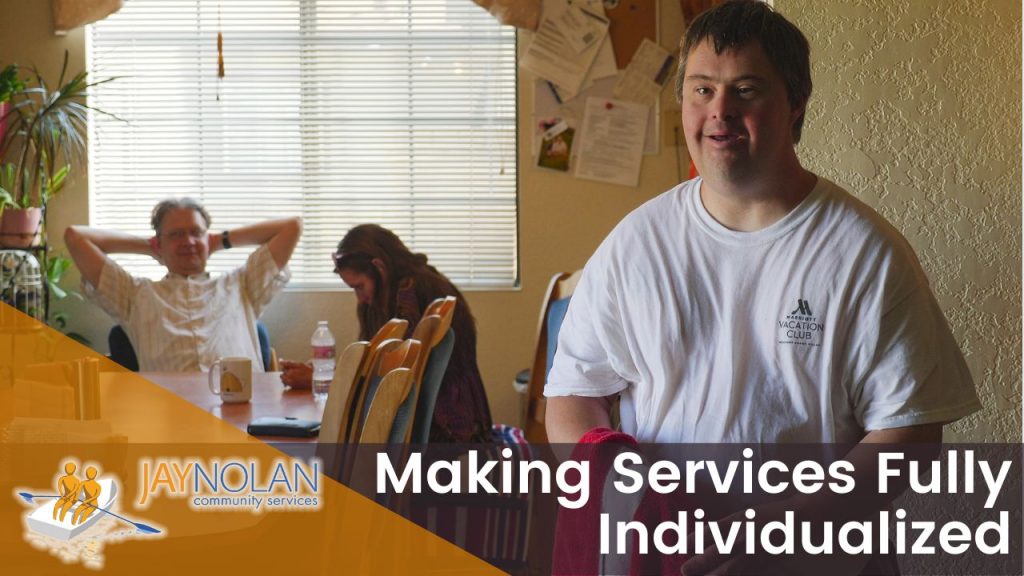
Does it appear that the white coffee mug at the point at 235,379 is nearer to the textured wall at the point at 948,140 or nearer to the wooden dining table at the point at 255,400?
the wooden dining table at the point at 255,400

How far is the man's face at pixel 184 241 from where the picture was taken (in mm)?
4262

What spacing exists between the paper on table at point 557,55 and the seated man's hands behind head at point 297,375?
212 centimetres

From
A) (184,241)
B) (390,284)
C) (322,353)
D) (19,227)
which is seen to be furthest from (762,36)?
(19,227)

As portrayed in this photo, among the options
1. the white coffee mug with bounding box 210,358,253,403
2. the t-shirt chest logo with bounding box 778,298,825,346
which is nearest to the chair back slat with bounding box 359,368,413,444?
the t-shirt chest logo with bounding box 778,298,825,346

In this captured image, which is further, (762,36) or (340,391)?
(340,391)

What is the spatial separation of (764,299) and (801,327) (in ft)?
0.19

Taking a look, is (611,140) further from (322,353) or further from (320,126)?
(322,353)

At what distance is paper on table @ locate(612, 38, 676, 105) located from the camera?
4773 millimetres

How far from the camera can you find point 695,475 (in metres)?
1.42

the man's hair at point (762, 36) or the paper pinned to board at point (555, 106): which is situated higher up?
the paper pinned to board at point (555, 106)

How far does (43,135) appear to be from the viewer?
448cm

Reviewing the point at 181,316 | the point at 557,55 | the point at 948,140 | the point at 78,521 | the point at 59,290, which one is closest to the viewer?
the point at 78,521

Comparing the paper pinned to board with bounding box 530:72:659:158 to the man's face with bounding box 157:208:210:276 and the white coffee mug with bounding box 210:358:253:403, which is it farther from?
the white coffee mug with bounding box 210:358:253:403

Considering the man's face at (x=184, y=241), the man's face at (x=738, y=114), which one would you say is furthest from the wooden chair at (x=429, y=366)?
the man's face at (x=184, y=241)
